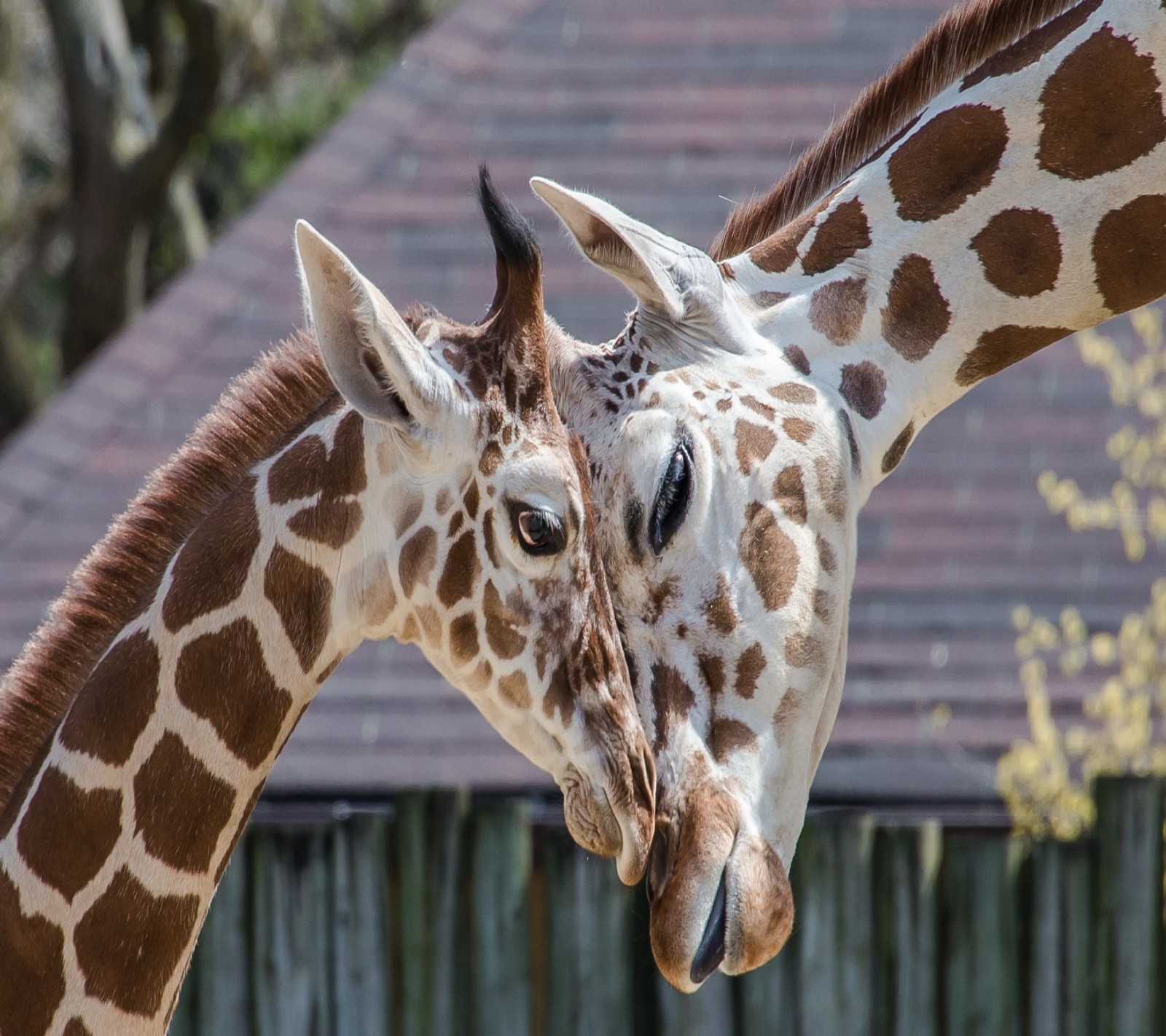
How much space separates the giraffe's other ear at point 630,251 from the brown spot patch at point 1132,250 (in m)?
0.74

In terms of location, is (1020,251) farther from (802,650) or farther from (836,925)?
(836,925)

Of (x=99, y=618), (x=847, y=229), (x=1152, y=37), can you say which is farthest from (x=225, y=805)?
(x=1152, y=37)

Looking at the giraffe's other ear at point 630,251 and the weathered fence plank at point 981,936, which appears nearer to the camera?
the giraffe's other ear at point 630,251

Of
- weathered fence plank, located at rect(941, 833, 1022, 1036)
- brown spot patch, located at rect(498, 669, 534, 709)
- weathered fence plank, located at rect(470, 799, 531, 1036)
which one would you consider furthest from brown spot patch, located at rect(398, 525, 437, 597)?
weathered fence plank, located at rect(941, 833, 1022, 1036)

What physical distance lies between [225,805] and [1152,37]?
84.9 inches

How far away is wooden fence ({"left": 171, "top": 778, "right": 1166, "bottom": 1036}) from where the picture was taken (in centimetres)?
452

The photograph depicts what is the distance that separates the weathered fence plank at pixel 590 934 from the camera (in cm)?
455

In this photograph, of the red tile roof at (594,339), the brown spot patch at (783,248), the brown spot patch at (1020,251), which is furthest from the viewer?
the red tile roof at (594,339)

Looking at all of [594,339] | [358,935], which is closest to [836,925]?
[358,935]

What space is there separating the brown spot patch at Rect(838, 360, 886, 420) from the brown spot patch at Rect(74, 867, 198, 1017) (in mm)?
1517

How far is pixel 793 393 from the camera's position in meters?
2.87

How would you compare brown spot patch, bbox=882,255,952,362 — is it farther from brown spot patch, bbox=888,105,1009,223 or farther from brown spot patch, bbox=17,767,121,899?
brown spot patch, bbox=17,767,121,899

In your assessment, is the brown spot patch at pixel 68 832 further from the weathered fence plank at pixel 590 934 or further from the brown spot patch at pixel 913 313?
the weathered fence plank at pixel 590 934

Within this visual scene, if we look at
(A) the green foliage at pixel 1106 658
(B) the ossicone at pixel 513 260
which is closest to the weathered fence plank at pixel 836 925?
(A) the green foliage at pixel 1106 658
